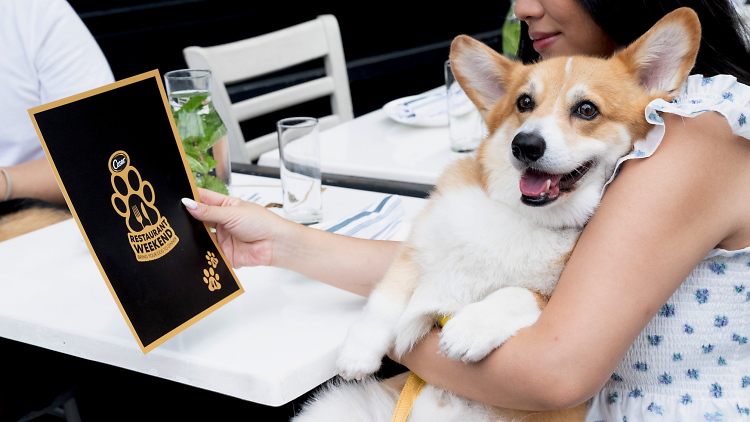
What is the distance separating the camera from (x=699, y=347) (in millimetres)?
875

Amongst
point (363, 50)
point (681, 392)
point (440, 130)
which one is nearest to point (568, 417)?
point (681, 392)

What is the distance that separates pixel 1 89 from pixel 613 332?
6.16 ft

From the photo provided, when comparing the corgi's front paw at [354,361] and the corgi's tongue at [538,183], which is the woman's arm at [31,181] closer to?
the corgi's front paw at [354,361]

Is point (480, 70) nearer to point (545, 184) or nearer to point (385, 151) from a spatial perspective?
point (545, 184)

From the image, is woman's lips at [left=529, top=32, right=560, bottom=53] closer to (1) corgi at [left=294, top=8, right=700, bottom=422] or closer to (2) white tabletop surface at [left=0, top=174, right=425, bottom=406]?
(1) corgi at [left=294, top=8, right=700, bottom=422]

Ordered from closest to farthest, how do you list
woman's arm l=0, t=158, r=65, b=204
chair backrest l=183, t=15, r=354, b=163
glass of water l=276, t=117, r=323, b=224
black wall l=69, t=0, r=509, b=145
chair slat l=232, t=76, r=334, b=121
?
glass of water l=276, t=117, r=323, b=224 < woman's arm l=0, t=158, r=65, b=204 < chair backrest l=183, t=15, r=354, b=163 < chair slat l=232, t=76, r=334, b=121 < black wall l=69, t=0, r=509, b=145

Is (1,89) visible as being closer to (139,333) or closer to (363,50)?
(139,333)

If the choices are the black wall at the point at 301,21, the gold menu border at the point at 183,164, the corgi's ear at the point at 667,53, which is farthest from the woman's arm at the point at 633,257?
the black wall at the point at 301,21

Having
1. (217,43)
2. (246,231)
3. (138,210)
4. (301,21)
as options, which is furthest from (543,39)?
(301,21)

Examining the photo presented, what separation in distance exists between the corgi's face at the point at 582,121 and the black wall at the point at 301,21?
1808mm

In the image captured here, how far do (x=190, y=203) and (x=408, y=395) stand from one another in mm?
462

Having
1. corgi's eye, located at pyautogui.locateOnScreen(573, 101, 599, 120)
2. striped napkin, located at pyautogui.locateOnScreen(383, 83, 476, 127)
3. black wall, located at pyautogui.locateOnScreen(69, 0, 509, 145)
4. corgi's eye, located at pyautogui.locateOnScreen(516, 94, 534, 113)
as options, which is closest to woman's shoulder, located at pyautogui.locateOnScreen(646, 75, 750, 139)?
corgi's eye, located at pyautogui.locateOnScreen(573, 101, 599, 120)

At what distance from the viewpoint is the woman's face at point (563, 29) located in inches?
42.1

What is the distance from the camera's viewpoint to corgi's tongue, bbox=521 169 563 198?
91 centimetres
